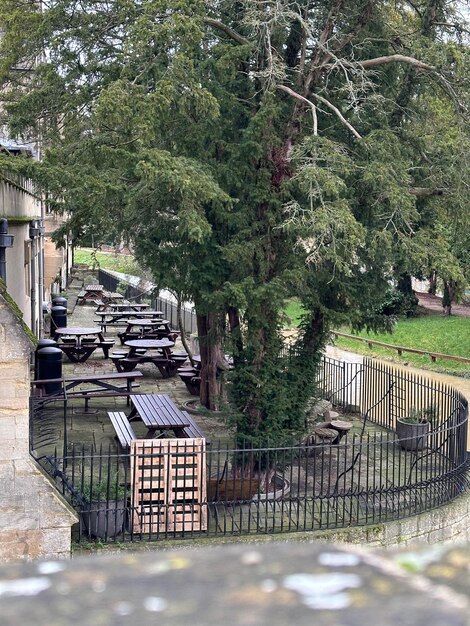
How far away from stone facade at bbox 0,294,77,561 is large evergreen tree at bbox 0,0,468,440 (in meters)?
2.26

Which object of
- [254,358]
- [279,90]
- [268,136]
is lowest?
[254,358]

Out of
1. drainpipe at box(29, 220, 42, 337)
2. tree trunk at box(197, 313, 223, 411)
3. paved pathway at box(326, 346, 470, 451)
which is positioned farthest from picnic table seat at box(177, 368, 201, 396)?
paved pathway at box(326, 346, 470, 451)

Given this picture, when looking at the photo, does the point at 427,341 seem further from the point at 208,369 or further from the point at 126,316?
the point at 208,369

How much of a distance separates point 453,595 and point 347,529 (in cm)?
732

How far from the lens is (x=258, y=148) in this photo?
9.94 meters

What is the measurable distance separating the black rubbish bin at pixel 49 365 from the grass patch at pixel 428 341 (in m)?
15.8

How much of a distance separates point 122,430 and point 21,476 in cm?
284

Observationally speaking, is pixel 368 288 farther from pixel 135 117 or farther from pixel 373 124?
pixel 135 117

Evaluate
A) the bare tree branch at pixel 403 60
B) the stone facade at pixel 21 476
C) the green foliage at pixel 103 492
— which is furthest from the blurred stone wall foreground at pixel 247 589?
the bare tree branch at pixel 403 60

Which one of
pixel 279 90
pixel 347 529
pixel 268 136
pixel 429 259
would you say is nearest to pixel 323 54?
pixel 279 90

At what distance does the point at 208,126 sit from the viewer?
10305 mm

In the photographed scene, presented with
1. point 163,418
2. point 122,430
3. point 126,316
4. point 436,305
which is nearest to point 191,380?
point 163,418

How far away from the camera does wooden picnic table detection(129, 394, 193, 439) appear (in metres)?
10.4

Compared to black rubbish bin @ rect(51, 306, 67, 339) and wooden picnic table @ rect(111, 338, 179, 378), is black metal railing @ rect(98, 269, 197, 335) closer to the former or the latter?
wooden picnic table @ rect(111, 338, 179, 378)
